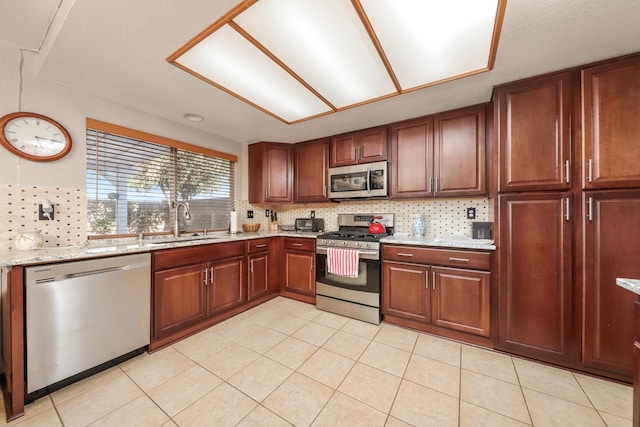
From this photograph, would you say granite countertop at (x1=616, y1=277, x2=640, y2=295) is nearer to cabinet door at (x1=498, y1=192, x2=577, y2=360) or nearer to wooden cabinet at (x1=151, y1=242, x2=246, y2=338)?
cabinet door at (x1=498, y1=192, x2=577, y2=360)

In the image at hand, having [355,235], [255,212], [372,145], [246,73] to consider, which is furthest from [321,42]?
[255,212]

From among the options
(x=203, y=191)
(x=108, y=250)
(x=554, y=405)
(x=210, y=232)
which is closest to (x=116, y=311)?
(x=108, y=250)

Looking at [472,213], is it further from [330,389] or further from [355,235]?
[330,389]

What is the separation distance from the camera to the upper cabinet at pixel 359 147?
2.79 m

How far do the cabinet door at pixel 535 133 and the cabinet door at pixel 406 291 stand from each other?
1039 mm

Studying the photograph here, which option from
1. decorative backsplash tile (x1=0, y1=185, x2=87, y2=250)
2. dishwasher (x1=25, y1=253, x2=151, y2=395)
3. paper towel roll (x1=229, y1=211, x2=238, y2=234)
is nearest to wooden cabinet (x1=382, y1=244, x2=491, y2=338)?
paper towel roll (x1=229, y1=211, x2=238, y2=234)

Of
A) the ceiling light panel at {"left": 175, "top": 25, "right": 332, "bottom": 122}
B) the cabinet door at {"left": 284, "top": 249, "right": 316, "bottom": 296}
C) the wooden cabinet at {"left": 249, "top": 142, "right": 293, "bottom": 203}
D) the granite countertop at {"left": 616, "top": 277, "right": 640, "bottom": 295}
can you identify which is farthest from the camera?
the wooden cabinet at {"left": 249, "top": 142, "right": 293, "bottom": 203}

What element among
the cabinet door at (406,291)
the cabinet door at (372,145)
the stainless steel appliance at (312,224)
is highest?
the cabinet door at (372,145)

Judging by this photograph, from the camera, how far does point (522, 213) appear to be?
1848 mm

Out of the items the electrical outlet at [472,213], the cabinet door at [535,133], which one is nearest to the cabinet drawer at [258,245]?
the electrical outlet at [472,213]

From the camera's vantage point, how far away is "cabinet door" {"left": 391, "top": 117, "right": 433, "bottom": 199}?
8.21 ft

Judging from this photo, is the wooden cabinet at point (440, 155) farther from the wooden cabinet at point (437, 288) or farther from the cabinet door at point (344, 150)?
the wooden cabinet at point (437, 288)

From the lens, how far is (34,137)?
1.81m

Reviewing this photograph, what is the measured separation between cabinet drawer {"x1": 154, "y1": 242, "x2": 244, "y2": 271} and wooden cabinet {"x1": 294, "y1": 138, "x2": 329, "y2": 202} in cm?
117
